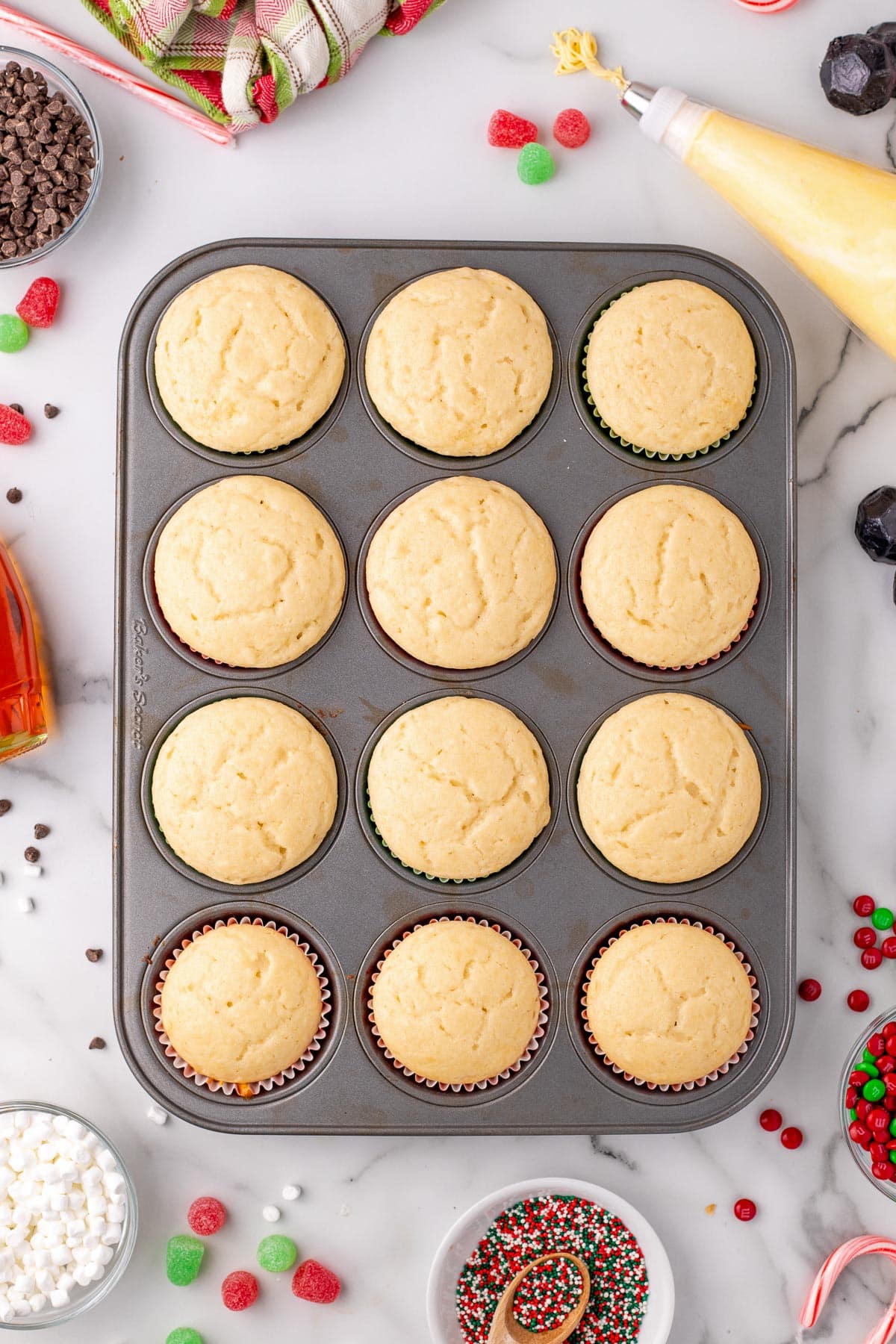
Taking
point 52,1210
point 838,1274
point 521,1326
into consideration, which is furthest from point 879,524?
point 52,1210

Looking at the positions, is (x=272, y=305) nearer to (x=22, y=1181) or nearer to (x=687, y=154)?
(x=687, y=154)

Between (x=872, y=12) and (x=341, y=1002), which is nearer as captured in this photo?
(x=341, y=1002)

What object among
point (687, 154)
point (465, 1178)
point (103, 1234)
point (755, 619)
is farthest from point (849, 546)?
point (103, 1234)

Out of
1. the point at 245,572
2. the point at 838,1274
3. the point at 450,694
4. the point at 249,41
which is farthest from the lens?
the point at 838,1274

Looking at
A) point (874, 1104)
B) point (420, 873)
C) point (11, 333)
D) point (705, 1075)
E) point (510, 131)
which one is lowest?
point (874, 1104)

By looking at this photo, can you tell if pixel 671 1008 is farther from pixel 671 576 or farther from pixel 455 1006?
pixel 671 576

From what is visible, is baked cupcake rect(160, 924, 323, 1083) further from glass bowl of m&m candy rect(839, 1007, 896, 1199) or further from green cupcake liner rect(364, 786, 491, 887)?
glass bowl of m&m candy rect(839, 1007, 896, 1199)

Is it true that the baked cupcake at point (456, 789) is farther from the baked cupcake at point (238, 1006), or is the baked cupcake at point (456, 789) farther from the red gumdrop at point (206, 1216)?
the red gumdrop at point (206, 1216)
